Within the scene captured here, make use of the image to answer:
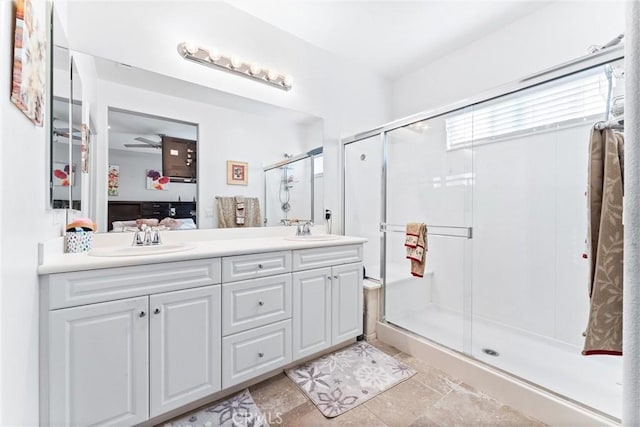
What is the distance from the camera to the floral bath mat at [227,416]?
4.80ft

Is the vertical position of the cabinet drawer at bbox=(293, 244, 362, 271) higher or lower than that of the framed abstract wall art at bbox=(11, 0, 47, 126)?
lower

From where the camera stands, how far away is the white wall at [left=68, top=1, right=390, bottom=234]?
169 cm

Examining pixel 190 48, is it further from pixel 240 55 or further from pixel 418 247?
pixel 418 247

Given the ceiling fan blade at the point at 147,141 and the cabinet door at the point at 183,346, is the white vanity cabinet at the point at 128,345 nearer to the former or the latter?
the cabinet door at the point at 183,346

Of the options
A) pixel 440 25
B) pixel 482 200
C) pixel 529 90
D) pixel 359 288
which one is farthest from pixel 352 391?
pixel 440 25

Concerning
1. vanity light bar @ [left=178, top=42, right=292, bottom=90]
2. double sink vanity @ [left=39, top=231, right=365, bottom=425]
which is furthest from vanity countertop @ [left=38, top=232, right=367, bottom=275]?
vanity light bar @ [left=178, top=42, right=292, bottom=90]

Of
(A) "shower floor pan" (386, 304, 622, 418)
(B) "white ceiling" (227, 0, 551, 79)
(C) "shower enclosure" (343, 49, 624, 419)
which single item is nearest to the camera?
(A) "shower floor pan" (386, 304, 622, 418)

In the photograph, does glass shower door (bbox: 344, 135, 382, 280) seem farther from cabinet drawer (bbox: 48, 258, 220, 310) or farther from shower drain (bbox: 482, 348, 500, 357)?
cabinet drawer (bbox: 48, 258, 220, 310)

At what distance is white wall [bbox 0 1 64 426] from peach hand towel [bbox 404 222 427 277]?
2.12 metres

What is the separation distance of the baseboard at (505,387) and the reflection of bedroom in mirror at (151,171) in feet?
6.12

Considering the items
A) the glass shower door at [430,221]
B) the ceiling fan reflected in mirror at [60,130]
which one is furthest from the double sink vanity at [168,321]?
the glass shower door at [430,221]

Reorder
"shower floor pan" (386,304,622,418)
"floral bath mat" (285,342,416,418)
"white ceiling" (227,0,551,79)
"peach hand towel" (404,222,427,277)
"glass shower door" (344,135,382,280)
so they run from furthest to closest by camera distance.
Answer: "glass shower door" (344,135,382,280) → "peach hand towel" (404,222,427,277) → "white ceiling" (227,0,551,79) → "floral bath mat" (285,342,416,418) → "shower floor pan" (386,304,622,418)

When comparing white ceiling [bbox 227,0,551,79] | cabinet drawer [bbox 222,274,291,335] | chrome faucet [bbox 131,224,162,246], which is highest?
white ceiling [bbox 227,0,551,79]

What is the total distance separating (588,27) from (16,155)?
307 cm
